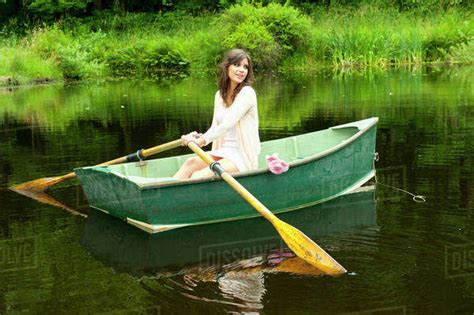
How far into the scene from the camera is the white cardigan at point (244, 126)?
6.13m

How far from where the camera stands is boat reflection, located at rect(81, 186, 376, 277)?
507 centimetres

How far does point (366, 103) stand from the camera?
13.2 m

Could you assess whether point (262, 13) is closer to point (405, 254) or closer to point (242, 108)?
point (242, 108)

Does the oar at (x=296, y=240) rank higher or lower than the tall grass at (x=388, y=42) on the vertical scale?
lower

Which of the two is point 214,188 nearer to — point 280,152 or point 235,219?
point 235,219

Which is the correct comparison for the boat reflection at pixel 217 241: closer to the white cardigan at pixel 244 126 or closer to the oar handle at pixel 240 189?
the oar handle at pixel 240 189

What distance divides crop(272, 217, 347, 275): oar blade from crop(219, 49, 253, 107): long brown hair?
4.52 feet

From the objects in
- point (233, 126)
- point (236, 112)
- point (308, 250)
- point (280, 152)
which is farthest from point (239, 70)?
point (308, 250)

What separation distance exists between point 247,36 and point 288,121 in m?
10.6

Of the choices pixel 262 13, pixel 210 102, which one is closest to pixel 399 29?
pixel 262 13

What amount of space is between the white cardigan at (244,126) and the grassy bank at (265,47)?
605 inches

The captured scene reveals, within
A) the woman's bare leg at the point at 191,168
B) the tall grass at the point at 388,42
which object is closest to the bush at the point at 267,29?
the tall grass at the point at 388,42

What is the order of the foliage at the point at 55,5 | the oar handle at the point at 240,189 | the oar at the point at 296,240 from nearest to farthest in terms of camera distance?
the oar at the point at 296,240 → the oar handle at the point at 240,189 → the foliage at the point at 55,5

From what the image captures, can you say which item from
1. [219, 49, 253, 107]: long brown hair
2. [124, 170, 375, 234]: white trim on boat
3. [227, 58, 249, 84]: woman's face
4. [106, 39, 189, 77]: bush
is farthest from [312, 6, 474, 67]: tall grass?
[227, 58, 249, 84]: woman's face
